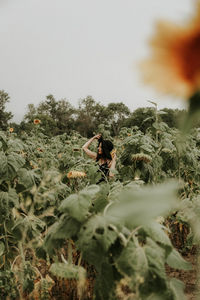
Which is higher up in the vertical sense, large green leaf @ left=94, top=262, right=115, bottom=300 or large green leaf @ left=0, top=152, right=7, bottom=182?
large green leaf @ left=0, top=152, right=7, bottom=182

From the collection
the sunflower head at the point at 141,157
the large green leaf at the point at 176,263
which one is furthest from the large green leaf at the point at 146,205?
the sunflower head at the point at 141,157

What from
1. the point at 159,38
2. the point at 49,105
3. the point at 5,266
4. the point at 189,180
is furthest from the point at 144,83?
the point at 49,105

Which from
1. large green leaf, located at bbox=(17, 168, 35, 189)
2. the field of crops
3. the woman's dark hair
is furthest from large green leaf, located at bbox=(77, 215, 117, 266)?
the woman's dark hair

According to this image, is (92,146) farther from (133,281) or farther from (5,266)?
(133,281)

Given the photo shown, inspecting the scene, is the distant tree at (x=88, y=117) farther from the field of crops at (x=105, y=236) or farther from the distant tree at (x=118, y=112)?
the field of crops at (x=105, y=236)

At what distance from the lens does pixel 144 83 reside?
0.27 metres

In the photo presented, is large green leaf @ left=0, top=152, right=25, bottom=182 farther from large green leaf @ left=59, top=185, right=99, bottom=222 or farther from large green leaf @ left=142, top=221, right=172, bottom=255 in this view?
large green leaf @ left=142, top=221, right=172, bottom=255

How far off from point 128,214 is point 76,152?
4482mm

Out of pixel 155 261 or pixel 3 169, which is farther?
pixel 3 169

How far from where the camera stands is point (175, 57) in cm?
26

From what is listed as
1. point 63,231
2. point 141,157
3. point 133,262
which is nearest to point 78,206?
point 63,231

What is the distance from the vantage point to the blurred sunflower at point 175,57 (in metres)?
0.25

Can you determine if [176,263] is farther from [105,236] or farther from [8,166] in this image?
[8,166]

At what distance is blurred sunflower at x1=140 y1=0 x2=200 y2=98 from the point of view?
0.25m
